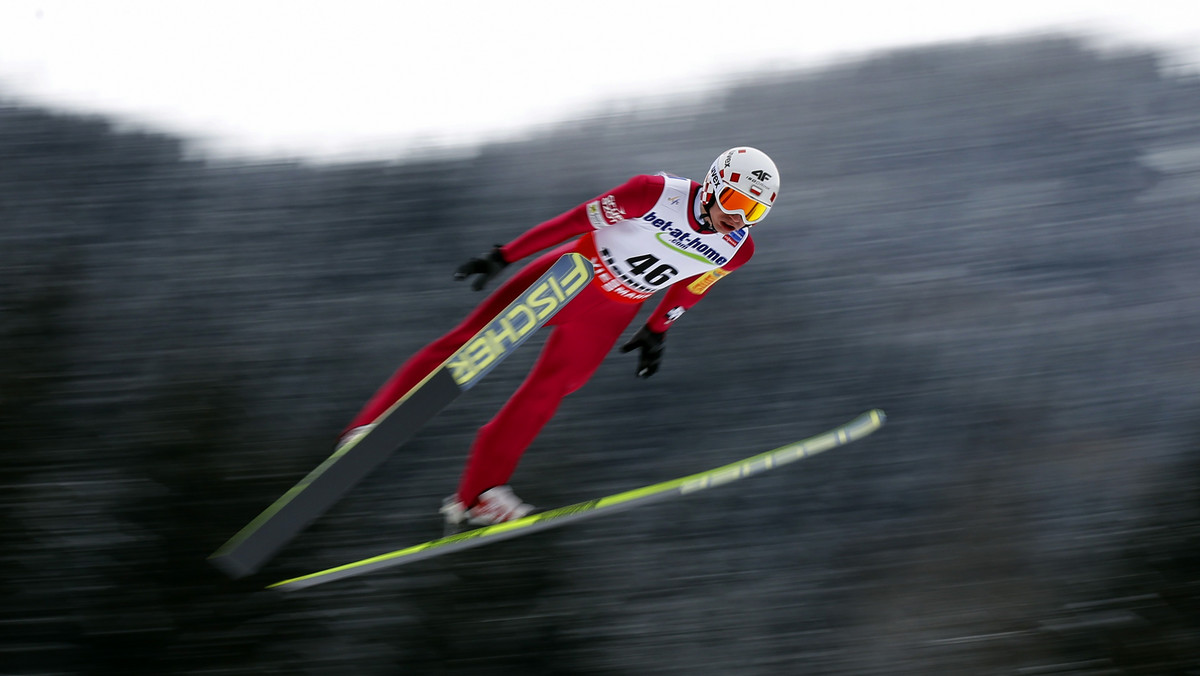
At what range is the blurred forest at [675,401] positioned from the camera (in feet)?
9.30

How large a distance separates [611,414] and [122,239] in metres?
2.31

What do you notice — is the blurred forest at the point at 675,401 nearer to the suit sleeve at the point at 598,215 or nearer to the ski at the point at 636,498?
the ski at the point at 636,498

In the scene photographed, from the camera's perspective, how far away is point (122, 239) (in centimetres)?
382

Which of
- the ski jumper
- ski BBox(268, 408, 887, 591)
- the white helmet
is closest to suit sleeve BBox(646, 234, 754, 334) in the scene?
the ski jumper

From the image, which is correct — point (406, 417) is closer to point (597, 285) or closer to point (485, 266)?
point (485, 266)

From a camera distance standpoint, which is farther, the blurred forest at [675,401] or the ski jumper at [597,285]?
the blurred forest at [675,401]

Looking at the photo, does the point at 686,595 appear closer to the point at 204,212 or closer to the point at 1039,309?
the point at 1039,309

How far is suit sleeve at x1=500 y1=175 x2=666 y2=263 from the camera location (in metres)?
2.50

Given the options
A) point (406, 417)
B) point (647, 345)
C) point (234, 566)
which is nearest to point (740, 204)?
point (647, 345)

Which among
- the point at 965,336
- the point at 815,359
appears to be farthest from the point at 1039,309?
the point at 815,359

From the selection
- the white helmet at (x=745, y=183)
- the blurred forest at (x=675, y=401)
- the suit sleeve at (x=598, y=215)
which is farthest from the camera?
the blurred forest at (x=675, y=401)

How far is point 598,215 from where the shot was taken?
2551 mm

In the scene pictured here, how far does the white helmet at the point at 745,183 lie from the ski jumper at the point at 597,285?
11 cm

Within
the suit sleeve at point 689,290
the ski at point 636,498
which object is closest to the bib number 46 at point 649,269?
the suit sleeve at point 689,290
